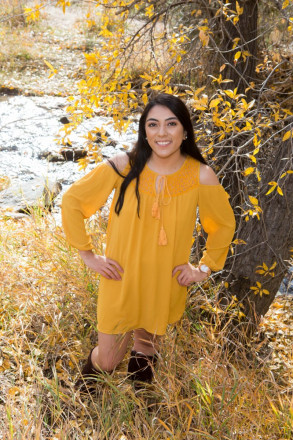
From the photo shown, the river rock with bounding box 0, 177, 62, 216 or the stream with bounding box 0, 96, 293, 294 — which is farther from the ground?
the stream with bounding box 0, 96, 293, 294

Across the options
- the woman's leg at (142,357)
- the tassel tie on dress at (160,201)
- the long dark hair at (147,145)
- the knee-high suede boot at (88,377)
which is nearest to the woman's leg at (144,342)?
the woman's leg at (142,357)

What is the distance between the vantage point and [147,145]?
2328 millimetres

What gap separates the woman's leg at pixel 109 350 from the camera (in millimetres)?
2443

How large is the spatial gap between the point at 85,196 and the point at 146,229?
32 cm

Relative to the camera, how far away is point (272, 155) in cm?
330

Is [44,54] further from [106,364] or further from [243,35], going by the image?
[106,364]

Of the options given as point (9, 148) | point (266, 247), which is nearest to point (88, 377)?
point (266, 247)

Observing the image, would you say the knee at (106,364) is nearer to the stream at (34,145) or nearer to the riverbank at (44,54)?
the stream at (34,145)

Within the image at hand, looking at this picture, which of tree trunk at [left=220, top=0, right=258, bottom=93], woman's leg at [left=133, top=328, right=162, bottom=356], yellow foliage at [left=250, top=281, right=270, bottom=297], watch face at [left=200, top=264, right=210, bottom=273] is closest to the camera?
watch face at [left=200, top=264, right=210, bottom=273]

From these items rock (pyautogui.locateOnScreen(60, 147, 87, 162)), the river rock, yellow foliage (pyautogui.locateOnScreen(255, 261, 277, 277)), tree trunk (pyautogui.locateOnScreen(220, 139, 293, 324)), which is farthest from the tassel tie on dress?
rock (pyautogui.locateOnScreen(60, 147, 87, 162))

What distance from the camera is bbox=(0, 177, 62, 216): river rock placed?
216 inches

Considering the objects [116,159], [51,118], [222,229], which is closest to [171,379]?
[222,229]

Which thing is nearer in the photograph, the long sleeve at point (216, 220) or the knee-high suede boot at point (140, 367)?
the long sleeve at point (216, 220)

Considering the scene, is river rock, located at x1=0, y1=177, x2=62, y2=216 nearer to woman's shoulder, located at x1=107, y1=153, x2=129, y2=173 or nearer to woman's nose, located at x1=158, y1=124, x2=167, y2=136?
woman's shoulder, located at x1=107, y1=153, x2=129, y2=173
